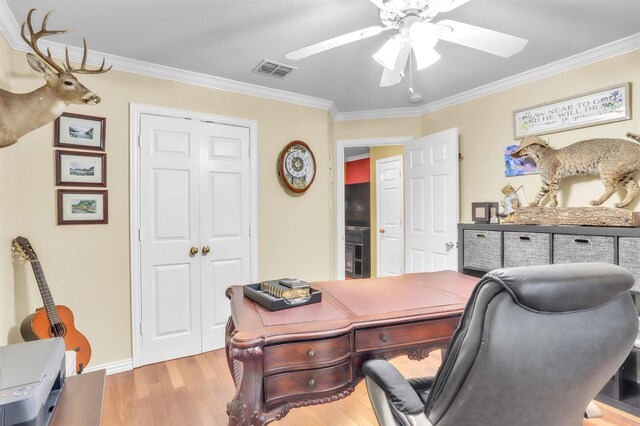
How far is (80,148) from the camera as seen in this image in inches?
99.8

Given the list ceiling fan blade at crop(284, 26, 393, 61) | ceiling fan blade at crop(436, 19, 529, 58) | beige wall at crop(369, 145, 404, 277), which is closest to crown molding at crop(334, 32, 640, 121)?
ceiling fan blade at crop(436, 19, 529, 58)

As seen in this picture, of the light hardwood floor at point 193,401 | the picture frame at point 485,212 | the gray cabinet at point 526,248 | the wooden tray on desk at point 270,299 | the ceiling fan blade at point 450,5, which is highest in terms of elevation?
the ceiling fan blade at point 450,5

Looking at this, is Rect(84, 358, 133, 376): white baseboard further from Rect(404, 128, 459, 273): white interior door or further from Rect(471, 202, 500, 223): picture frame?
Rect(471, 202, 500, 223): picture frame

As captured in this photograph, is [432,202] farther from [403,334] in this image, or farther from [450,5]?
[403,334]

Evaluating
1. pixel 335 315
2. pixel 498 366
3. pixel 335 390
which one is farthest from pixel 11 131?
pixel 498 366

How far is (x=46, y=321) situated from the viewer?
2203 mm

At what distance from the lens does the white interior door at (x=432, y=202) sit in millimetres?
3373

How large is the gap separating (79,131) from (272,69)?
156 centimetres

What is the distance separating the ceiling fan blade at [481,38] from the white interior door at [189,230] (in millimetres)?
2100

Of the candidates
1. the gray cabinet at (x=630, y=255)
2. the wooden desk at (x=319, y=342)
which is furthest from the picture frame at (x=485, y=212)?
the wooden desk at (x=319, y=342)

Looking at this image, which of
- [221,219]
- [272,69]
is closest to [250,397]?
[221,219]

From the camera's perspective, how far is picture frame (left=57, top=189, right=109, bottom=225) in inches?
97.1

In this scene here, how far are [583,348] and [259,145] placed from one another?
2964 mm

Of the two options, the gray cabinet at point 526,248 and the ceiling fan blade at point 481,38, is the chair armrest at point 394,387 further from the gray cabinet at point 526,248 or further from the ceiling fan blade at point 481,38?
the gray cabinet at point 526,248
